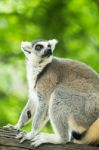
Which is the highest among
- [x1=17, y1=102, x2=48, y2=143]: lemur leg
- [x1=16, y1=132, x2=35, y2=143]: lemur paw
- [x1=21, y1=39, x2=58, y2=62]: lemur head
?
[x1=21, y1=39, x2=58, y2=62]: lemur head

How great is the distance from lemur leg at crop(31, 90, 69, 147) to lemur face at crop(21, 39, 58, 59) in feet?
2.72

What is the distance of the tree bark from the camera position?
507 centimetres

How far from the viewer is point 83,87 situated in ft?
20.2

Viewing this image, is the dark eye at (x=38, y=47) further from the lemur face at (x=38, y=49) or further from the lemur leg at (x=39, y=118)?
the lemur leg at (x=39, y=118)

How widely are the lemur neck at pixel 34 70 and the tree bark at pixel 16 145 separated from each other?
130cm

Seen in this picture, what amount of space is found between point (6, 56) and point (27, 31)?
2.36ft

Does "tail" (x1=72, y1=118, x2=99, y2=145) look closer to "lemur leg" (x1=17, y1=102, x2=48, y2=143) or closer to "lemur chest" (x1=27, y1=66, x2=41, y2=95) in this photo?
"lemur leg" (x1=17, y1=102, x2=48, y2=143)

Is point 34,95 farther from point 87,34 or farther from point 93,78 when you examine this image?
point 87,34

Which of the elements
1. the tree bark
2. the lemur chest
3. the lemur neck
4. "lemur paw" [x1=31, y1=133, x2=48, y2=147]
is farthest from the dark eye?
the tree bark

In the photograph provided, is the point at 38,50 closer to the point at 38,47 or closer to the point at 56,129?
the point at 38,47

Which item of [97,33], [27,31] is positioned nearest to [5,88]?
[27,31]

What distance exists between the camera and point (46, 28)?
11.2m

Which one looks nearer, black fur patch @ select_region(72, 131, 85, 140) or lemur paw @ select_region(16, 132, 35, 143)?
lemur paw @ select_region(16, 132, 35, 143)

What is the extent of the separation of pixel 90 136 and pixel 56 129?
1.59 feet
